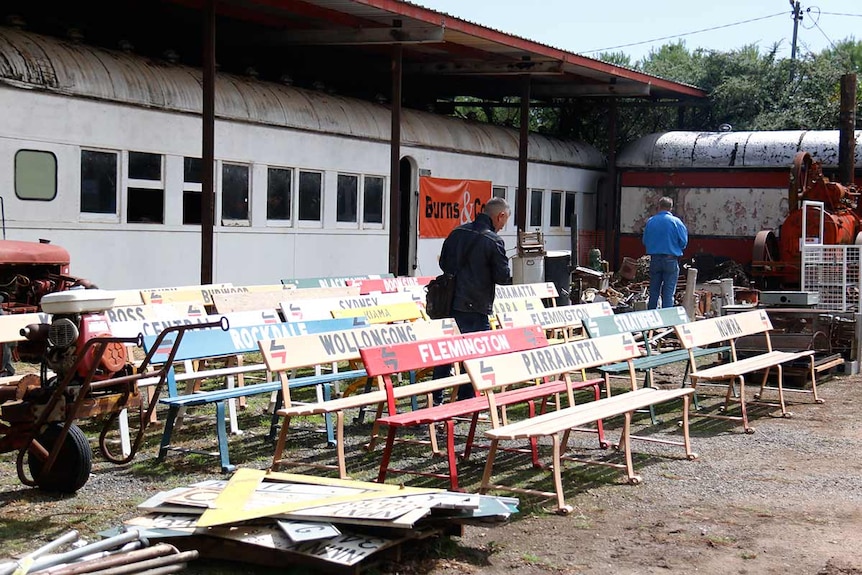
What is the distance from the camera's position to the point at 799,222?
59.3ft

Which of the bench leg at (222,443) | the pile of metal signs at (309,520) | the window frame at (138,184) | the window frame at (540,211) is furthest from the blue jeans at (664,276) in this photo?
the pile of metal signs at (309,520)

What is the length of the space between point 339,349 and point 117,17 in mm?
12659

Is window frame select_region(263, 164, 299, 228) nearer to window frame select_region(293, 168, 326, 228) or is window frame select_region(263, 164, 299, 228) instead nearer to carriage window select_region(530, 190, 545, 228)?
window frame select_region(293, 168, 326, 228)

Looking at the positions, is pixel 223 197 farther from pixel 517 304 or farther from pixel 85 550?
pixel 85 550

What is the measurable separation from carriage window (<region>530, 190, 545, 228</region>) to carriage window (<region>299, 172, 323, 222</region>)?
8056 millimetres

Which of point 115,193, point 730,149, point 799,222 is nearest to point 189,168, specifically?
point 115,193

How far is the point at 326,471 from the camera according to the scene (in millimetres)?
7172

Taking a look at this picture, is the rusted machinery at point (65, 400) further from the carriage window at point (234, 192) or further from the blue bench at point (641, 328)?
the carriage window at point (234, 192)

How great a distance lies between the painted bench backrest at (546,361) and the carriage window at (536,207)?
53.1ft

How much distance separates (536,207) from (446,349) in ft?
58.2

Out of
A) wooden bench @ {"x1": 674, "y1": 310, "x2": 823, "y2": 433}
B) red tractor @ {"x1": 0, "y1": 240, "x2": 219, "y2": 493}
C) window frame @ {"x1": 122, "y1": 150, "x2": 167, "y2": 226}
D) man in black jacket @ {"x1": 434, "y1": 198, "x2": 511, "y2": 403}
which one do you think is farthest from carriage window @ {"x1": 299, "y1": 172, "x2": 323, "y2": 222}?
red tractor @ {"x1": 0, "y1": 240, "x2": 219, "y2": 493}

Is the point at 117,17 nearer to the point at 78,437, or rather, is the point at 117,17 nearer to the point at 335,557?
the point at 78,437

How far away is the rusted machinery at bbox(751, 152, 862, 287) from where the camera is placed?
1795 centimetres

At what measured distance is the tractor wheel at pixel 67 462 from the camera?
20.6ft
